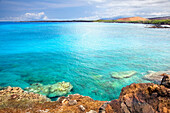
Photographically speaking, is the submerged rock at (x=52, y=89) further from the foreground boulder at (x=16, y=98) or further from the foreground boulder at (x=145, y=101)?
the foreground boulder at (x=145, y=101)

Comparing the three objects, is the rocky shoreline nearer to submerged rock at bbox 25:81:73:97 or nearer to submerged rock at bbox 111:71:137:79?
submerged rock at bbox 25:81:73:97

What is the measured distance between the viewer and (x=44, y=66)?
91.6 feet

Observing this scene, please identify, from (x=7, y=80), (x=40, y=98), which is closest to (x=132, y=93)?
(x=40, y=98)

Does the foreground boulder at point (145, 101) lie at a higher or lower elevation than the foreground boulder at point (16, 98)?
higher

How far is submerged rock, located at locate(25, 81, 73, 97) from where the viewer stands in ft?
55.2

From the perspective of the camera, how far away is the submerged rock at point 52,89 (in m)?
16.8

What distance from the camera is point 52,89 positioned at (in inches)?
697

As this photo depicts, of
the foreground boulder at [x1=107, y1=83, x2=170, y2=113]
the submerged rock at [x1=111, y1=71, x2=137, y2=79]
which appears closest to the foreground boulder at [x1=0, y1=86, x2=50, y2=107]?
the foreground boulder at [x1=107, y1=83, x2=170, y2=113]

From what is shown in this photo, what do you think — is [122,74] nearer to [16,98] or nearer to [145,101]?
[145,101]

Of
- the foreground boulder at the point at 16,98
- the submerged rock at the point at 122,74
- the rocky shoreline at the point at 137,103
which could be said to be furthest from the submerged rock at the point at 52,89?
the submerged rock at the point at 122,74

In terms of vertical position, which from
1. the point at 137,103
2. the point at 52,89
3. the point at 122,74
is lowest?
the point at 52,89

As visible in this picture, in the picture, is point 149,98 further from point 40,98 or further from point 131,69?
point 131,69

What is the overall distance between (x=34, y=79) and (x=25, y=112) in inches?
446

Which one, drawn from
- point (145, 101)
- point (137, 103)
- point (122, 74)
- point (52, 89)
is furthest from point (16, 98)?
point (122, 74)
